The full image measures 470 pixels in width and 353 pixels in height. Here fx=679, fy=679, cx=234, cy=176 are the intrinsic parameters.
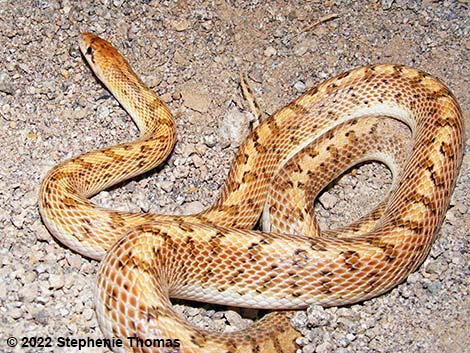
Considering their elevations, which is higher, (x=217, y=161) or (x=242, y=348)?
(x=217, y=161)

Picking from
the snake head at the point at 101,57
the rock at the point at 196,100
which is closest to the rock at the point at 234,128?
the rock at the point at 196,100

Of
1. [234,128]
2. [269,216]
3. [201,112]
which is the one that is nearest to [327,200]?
[269,216]

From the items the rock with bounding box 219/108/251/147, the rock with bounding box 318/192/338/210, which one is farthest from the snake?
the rock with bounding box 219/108/251/147

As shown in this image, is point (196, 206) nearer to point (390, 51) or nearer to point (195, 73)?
point (195, 73)

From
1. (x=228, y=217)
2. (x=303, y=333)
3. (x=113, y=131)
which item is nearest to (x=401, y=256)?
(x=303, y=333)

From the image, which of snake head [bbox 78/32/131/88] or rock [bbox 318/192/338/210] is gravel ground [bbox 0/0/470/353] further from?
snake head [bbox 78/32/131/88]
